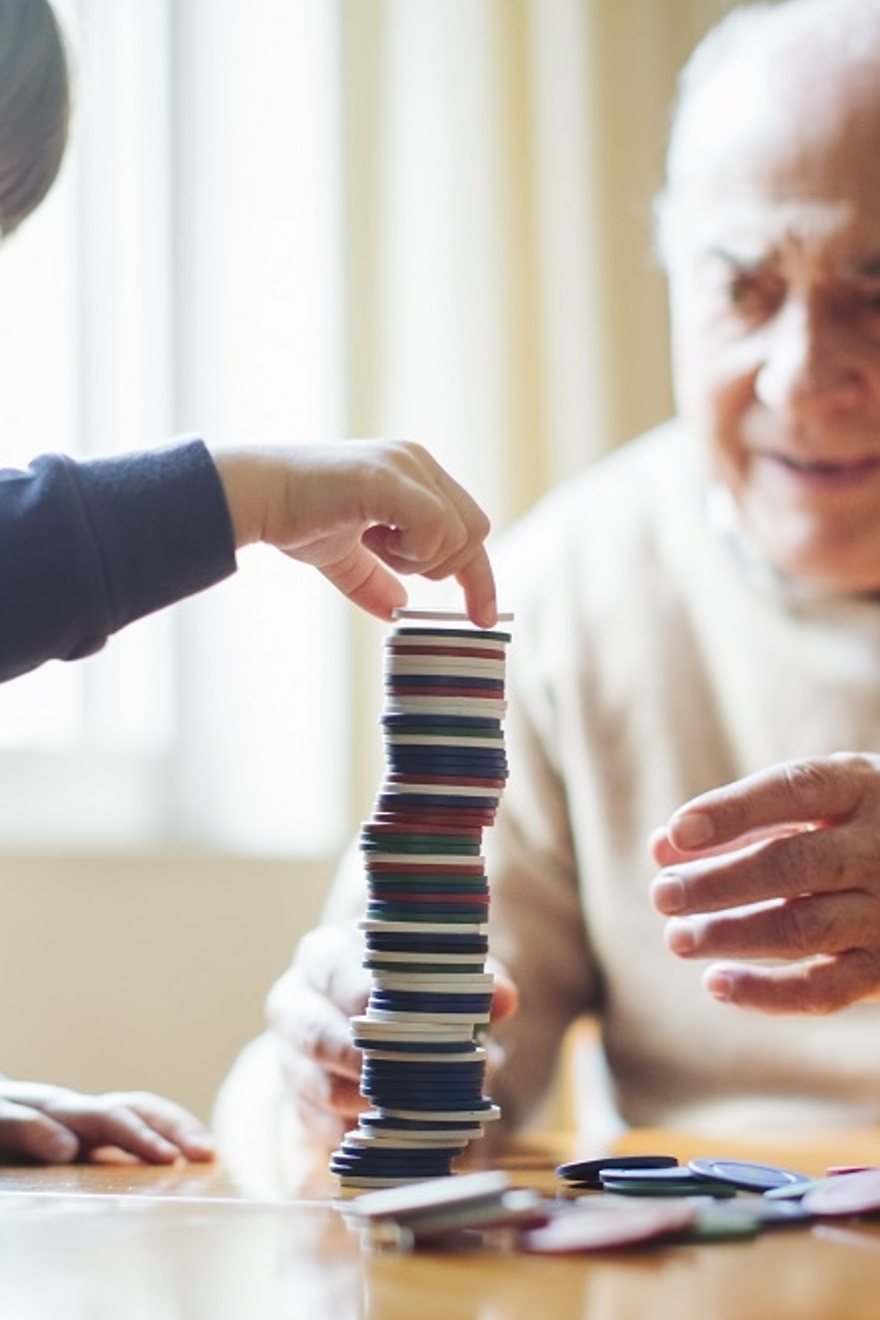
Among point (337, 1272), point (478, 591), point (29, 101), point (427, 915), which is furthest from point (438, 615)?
point (29, 101)

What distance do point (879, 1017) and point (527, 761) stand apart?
0.40 meters

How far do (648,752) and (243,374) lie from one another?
895 mm

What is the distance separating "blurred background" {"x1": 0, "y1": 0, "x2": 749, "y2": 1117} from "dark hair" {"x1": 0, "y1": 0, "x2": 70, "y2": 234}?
96 cm

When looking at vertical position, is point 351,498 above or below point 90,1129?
above

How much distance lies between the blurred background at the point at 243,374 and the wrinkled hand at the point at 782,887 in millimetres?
1297

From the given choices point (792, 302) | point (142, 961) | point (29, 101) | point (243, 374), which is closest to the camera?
point (29, 101)

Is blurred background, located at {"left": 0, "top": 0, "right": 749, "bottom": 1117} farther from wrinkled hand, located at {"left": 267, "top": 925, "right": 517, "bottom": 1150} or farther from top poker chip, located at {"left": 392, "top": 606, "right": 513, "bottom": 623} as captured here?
top poker chip, located at {"left": 392, "top": 606, "right": 513, "bottom": 623}

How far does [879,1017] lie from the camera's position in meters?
1.77

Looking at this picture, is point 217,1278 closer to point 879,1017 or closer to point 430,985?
point 430,985

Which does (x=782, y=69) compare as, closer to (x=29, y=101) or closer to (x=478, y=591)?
(x=29, y=101)

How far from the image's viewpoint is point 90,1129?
1.27 m

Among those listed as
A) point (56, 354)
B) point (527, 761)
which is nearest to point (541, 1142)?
point (527, 761)

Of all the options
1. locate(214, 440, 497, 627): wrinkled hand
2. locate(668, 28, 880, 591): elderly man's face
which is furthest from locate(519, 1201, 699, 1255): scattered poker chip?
locate(668, 28, 880, 591): elderly man's face

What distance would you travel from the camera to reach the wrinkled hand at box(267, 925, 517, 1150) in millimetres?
1302
